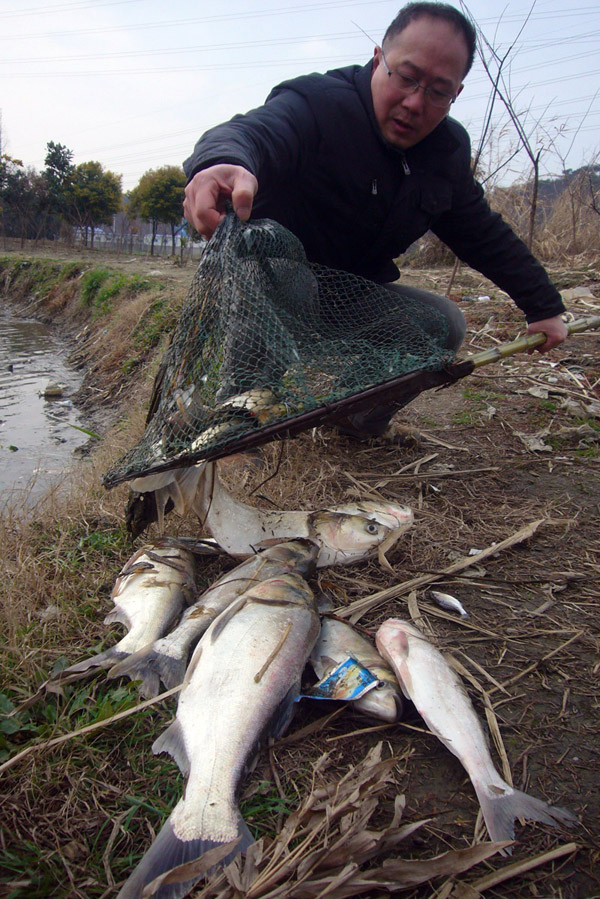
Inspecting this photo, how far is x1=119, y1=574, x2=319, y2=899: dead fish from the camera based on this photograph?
143 cm

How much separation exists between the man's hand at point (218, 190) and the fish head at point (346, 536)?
4.80 ft

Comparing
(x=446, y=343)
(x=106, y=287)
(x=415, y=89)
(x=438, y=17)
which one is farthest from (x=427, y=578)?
(x=106, y=287)

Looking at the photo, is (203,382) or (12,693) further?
(203,382)

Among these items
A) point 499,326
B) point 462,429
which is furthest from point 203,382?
point 499,326

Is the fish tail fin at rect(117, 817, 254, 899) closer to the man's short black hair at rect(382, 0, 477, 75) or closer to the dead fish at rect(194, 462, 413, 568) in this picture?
the dead fish at rect(194, 462, 413, 568)

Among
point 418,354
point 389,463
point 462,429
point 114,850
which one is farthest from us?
point 462,429

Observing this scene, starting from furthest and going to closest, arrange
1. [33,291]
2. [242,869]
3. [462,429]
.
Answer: [33,291] → [462,429] → [242,869]

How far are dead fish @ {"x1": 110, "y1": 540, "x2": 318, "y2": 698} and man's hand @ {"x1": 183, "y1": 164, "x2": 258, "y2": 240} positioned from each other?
146 cm

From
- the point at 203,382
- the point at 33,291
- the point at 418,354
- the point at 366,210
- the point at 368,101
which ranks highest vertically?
the point at 368,101

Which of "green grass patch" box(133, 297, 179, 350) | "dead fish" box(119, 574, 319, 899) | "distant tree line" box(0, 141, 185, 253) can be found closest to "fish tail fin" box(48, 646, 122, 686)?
"dead fish" box(119, 574, 319, 899)

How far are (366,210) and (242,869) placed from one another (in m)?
3.18

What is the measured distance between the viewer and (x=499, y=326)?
7.24 m

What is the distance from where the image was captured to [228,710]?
1.74m

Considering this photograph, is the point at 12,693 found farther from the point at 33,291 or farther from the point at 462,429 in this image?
the point at 33,291
